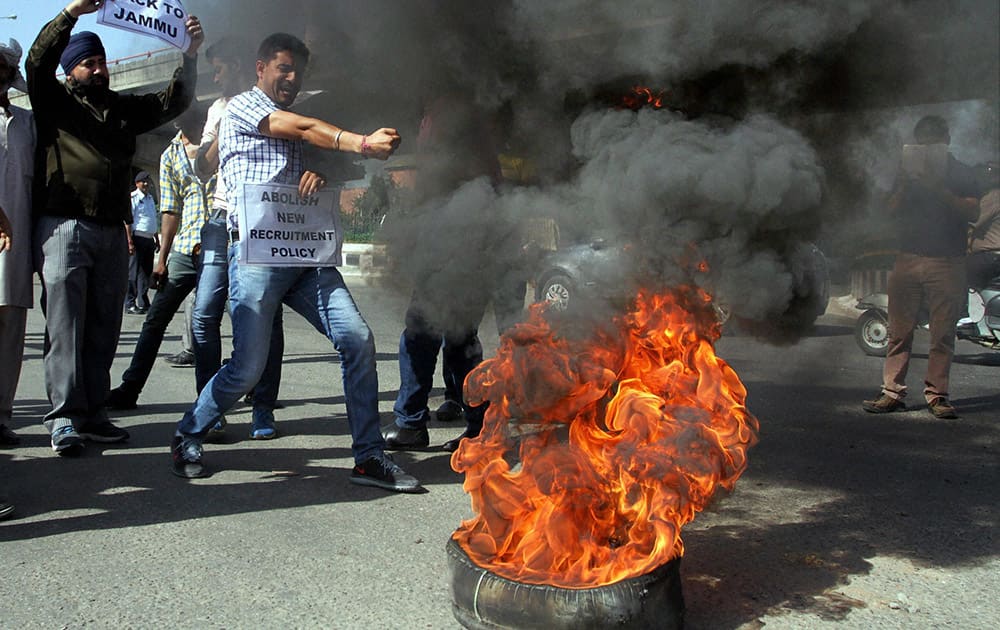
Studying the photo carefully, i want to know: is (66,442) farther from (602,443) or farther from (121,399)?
(602,443)

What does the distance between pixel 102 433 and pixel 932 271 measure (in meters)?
5.37

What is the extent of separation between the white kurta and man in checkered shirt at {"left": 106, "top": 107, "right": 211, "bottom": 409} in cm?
110

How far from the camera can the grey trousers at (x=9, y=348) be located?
4.35 meters

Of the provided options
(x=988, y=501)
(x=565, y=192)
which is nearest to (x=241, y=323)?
(x=565, y=192)

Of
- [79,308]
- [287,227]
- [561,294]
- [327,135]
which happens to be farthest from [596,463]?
[79,308]

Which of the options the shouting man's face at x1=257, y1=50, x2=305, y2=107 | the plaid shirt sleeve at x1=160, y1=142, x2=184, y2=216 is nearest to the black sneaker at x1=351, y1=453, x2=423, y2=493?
the shouting man's face at x1=257, y1=50, x2=305, y2=107

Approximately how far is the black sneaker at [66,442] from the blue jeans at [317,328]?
0.96 meters

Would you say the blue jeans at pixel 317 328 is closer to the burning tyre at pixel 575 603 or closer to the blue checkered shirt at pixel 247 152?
the blue checkered shirt at pixel 247 152

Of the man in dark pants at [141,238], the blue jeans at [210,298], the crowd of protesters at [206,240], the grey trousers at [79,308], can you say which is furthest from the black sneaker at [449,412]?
the man in dark pants at [141,238]

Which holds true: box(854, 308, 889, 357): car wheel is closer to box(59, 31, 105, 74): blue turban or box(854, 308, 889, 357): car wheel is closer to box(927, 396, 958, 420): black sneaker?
box(927, 396, 958, 420): black sneaker

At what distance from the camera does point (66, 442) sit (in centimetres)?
459

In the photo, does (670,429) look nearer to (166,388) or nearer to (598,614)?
(598,614)

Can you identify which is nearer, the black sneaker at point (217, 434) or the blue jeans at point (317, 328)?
the blue jeans at point (317, 328)

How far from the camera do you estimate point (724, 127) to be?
3115 mm
